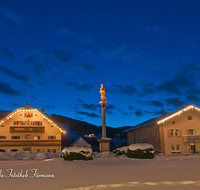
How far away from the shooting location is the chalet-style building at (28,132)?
127 ft

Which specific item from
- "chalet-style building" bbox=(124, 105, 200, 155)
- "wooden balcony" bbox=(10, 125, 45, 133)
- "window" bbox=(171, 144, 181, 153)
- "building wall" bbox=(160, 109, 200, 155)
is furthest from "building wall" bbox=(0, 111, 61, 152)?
"window" bbox=(171, 144, 181, 153)

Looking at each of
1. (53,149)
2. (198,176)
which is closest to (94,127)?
(53,149)

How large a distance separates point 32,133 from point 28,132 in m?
0.71

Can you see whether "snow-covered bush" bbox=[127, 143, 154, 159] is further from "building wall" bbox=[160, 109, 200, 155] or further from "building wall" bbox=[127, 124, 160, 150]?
"building wall" bbox=[127, 124, 160, 150]

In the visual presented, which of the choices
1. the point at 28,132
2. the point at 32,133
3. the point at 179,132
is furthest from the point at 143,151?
the point at 28,132

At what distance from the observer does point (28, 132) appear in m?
39.4

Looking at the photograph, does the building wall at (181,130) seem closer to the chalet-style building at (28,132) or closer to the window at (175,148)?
the window at (175,148)

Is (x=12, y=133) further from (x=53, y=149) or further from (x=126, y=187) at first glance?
(x=126, y=187)

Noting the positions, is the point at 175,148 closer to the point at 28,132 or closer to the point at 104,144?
the point at 104,144

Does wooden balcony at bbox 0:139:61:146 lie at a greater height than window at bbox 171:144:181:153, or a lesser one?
greater

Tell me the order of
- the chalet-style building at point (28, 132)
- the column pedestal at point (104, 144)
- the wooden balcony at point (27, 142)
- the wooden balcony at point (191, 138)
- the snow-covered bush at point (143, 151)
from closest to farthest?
the snow-covered bush at point (143, 151), the column pedestal at point (104, 144), the wooden balcony at point (191, 138), the wooden balcony at point (27, 142), the chalet-style building at point (28, 132)

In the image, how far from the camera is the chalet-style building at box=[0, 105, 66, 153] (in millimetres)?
38656

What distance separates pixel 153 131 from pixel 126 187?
33.5 meters

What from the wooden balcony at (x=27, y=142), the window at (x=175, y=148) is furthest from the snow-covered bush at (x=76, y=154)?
the window at (x=175, y=148)
